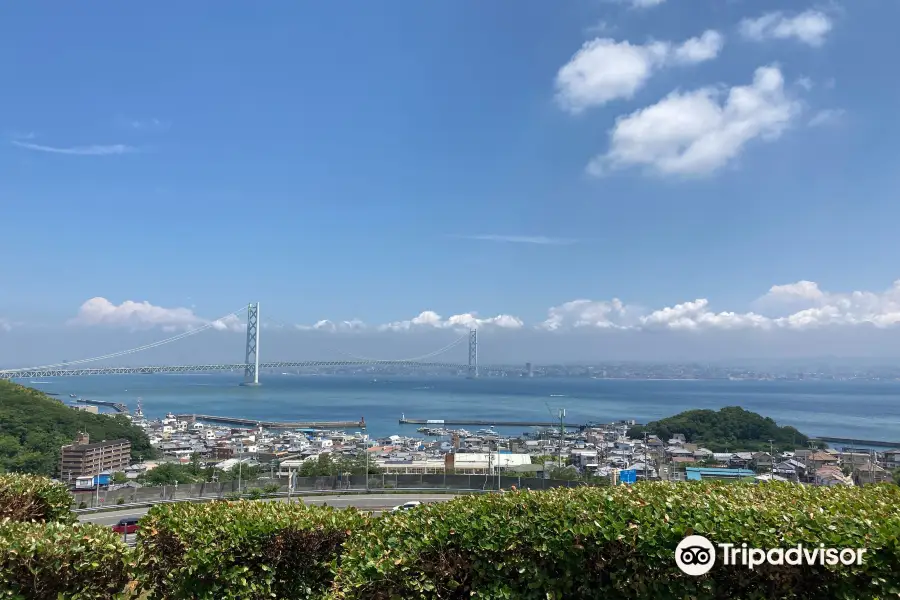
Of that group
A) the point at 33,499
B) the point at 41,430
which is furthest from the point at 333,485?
the point at 41,430

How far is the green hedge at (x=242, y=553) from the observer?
298 cm

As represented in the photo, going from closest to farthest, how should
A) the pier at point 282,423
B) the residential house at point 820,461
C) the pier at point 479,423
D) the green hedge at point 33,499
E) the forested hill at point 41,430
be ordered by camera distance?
the green hedge at point 33,499 < the residential house at point 820,461 < the forested hill at point 41,430 < the pier at point 282,423 < the pier at point 479,423

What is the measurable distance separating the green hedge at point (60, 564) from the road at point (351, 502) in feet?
25.3

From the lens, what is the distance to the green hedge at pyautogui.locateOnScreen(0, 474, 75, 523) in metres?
3.73

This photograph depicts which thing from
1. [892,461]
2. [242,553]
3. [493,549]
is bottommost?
[892,461]

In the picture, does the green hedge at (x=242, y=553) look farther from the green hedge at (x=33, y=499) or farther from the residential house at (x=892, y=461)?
the residential house at (x=892, y=461)

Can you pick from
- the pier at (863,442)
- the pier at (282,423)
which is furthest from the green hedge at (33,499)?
the pier at (282,423)

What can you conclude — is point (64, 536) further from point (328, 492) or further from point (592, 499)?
point (328, 492)

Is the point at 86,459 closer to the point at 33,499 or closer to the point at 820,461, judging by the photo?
the point at 33,499

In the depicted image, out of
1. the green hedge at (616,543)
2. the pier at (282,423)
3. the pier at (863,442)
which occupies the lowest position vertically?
the pier at (282,423)

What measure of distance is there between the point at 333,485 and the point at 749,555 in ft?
37.8

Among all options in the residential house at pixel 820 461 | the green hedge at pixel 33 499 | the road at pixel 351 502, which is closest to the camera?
the green hedge at pixel 33 499

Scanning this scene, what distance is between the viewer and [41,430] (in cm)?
1977

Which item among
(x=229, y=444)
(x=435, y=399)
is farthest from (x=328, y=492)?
(x=435, y=399)
